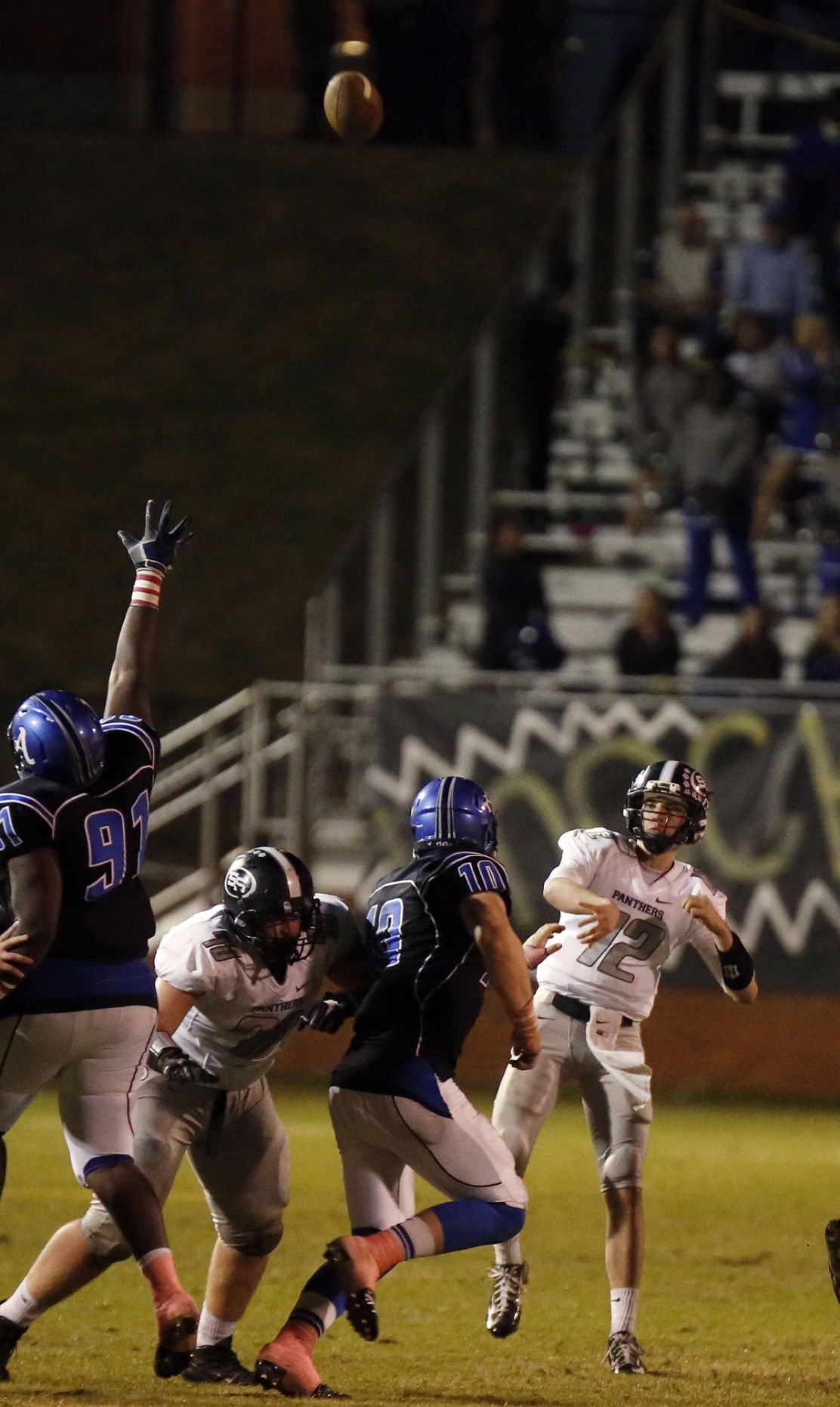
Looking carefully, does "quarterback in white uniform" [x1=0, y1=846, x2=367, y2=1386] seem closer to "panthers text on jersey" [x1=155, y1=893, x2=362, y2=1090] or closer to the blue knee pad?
"panthers text on jersey" [x1=155, y1=893, x2=362, y2=1090]

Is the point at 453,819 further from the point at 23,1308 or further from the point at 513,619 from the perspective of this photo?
the point at 513,619

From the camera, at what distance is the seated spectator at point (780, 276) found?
1822 cm

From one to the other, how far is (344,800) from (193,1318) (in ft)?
31.3

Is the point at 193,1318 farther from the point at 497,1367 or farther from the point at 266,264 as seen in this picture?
the point at 266,264

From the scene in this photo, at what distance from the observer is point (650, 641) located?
51.3 feet

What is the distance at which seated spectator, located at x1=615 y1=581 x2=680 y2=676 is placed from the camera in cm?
1558

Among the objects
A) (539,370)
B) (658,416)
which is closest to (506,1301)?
(658,416)

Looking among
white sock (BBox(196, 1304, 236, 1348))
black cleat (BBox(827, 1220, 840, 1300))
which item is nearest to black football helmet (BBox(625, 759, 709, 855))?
black cleat (BBox(827, 1220, 840, 1300))

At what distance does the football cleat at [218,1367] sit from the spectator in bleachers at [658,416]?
36.5 ft

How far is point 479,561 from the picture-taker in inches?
712

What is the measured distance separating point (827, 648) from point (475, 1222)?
373 inches

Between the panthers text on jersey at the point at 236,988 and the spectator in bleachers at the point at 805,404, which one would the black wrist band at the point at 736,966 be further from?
the spectator in bleachers at the point at 805,404

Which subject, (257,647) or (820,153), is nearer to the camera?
(820,153)

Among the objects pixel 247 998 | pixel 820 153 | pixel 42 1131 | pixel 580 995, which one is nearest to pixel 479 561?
pixel 820 153
